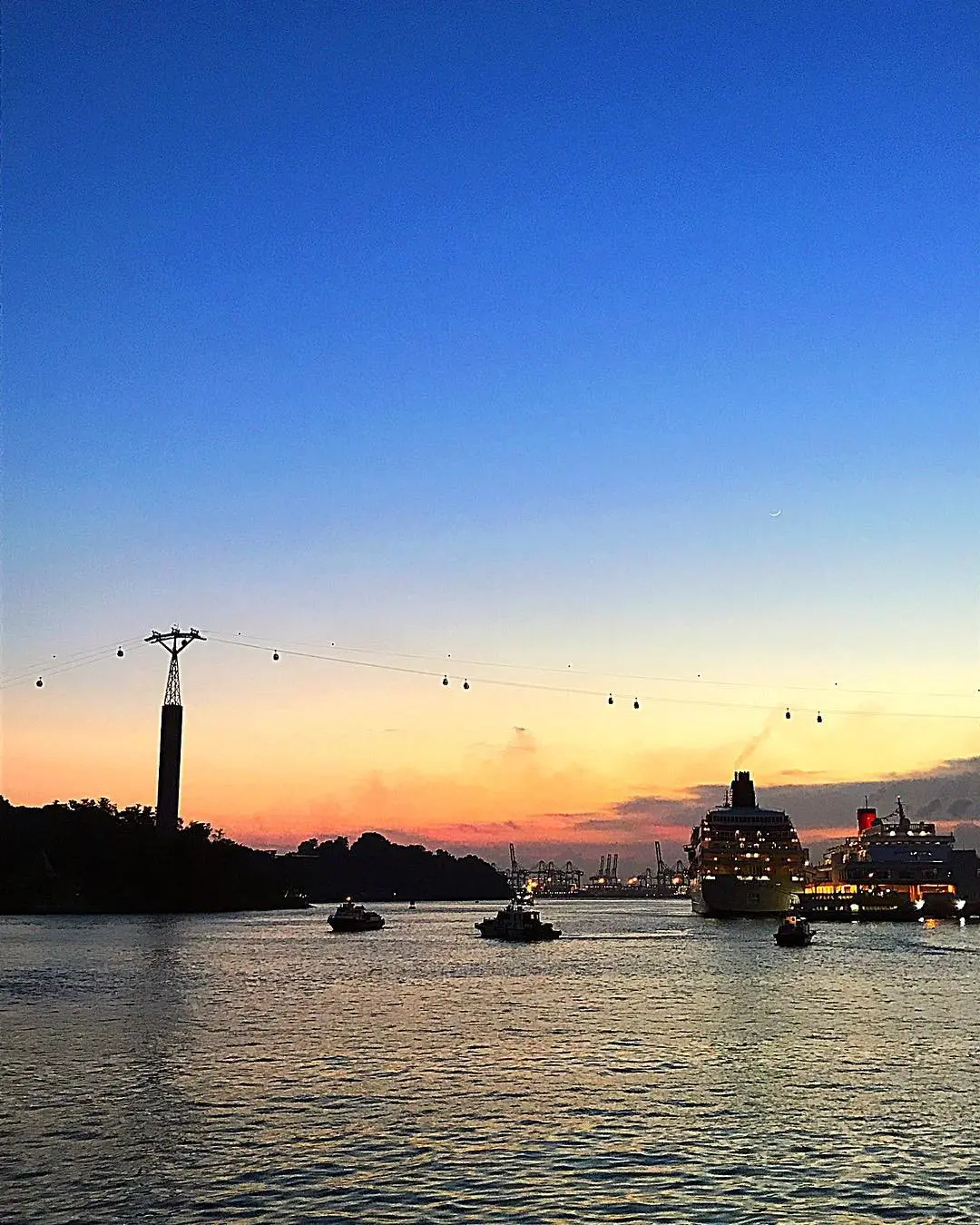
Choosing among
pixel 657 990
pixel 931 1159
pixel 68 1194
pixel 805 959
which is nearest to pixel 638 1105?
pixel 931 1159

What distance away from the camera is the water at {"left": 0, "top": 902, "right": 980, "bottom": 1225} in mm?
26938

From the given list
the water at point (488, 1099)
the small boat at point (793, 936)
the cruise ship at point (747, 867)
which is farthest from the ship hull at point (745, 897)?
the water at point (488, 1099)

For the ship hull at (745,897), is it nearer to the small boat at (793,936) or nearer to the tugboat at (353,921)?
the tugboat at (353,921)

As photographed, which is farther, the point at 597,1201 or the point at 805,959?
the point at 805,959

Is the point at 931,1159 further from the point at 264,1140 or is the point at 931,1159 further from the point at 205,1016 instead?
the point at 205,1016

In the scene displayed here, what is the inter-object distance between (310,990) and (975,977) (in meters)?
46.7

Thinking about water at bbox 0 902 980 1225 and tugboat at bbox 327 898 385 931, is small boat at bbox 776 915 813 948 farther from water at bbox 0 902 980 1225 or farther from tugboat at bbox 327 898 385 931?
tugboat at bbox 327 898 385 931

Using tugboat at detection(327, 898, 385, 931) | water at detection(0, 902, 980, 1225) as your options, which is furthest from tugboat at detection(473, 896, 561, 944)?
water at detection(0, 902, 980, 1225)

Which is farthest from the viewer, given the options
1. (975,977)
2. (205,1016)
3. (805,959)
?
(805,959)

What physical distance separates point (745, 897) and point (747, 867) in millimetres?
4564

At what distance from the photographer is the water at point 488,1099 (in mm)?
26938

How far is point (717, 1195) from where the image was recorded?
27172 mm

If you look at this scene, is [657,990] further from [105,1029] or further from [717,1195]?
[717,1195]

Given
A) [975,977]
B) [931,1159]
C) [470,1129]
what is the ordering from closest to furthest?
[931,1159]
[470,1129]
[975,977]
